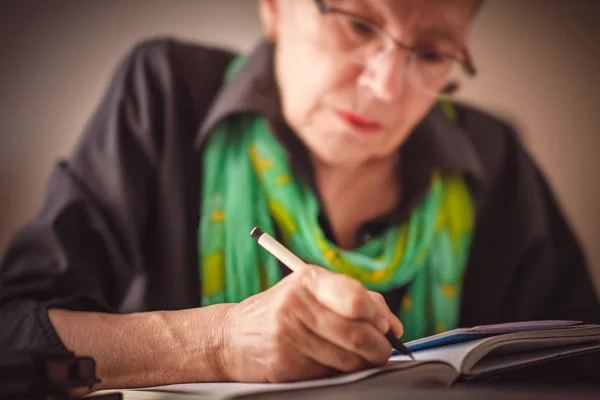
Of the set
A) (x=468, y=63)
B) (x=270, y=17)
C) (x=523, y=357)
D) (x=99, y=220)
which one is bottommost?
(x=523, y=357)

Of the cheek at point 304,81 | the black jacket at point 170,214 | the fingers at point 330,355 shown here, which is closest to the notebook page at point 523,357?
the fingers at point 330,355

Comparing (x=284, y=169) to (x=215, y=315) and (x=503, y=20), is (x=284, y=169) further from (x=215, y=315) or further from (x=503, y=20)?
(x=503, y=20)

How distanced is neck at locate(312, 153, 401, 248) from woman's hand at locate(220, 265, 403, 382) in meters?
0.42

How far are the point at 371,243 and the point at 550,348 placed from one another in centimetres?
41

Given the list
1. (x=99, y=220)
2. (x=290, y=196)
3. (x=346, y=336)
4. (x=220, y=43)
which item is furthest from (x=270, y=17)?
(x=346, y=336)

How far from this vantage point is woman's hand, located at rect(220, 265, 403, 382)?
521 mm

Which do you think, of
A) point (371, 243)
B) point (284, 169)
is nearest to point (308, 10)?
point (284, 169)

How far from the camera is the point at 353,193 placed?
1030 millimetres

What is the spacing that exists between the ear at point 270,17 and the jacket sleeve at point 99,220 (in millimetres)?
191

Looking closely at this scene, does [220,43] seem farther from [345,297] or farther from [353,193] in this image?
[345,297]

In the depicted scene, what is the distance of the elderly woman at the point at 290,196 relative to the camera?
0.82 meters

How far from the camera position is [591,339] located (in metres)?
0.60

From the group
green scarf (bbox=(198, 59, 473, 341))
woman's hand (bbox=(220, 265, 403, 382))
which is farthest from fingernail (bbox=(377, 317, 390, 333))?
green scarf (bbox=(198, 59, 473, 341))

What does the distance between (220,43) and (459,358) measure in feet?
2.71
